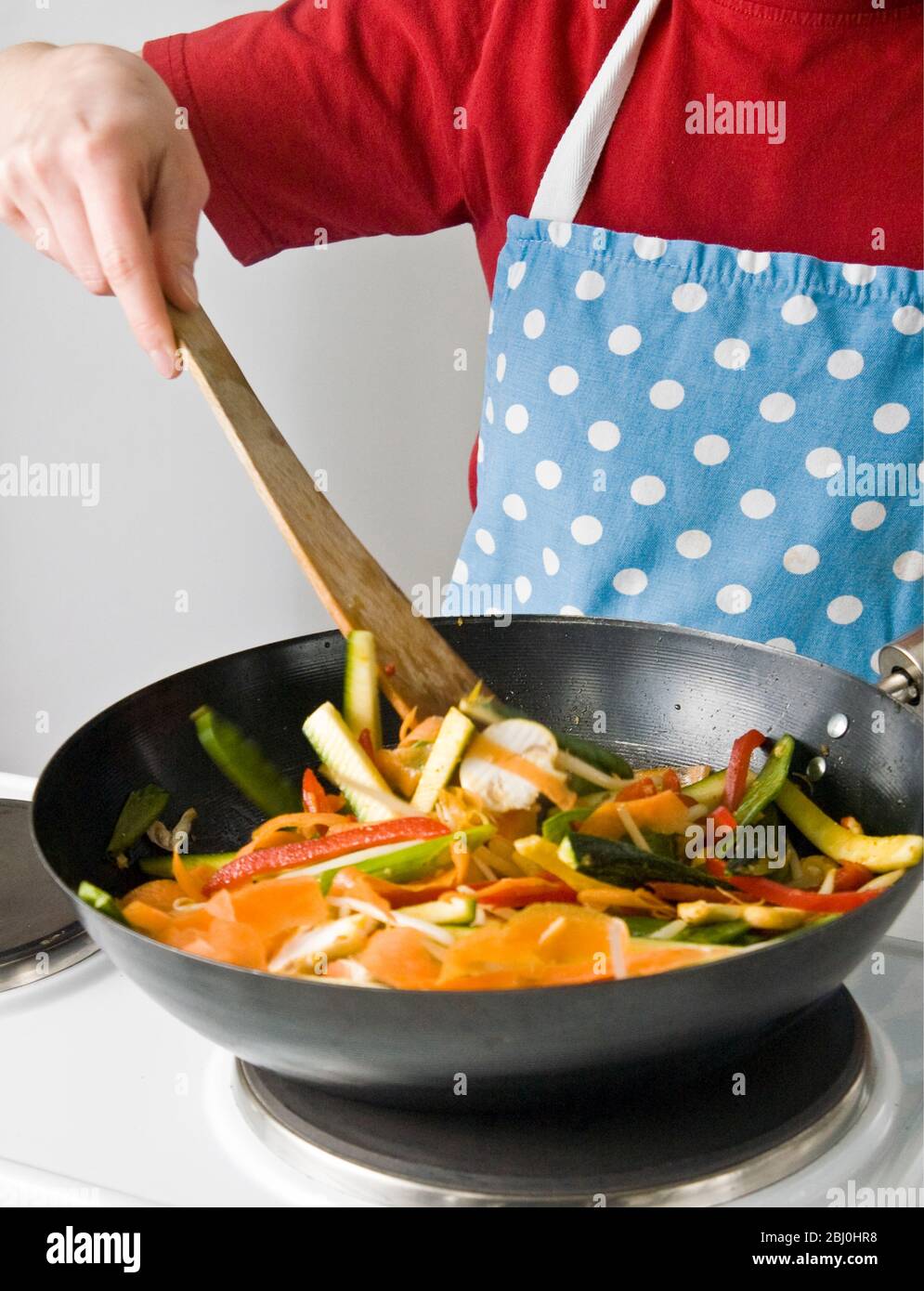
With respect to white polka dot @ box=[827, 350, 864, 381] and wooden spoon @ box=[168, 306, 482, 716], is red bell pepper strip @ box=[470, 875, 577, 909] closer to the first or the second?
wooden spoon @ box=[168, 306, 482, 716]

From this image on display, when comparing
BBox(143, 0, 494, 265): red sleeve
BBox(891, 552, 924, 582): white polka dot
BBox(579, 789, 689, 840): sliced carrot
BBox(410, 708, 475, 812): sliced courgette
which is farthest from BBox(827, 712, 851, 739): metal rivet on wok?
BBox(143, 0, 494, 265): red sleeve

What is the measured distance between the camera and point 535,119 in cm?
115

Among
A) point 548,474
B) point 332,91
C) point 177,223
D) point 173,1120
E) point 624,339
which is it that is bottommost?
point 173,1120

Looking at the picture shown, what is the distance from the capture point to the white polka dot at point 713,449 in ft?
3.59

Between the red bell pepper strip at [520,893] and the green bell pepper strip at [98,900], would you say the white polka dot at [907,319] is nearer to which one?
the red bell pepper strip at [520,893]

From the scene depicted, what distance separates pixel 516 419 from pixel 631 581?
0.18 m

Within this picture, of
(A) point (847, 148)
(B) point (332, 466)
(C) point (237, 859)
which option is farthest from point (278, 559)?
(C) point (237, 859)

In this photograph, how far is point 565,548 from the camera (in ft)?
3.80

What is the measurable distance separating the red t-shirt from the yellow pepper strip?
51 centimetres

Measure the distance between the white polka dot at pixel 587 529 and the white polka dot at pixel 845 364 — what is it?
23cm

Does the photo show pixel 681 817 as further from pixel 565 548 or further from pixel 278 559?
pixel 278 559

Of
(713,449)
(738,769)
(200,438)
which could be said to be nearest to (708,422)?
(713,449)

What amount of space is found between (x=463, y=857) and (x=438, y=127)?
2.61 ft

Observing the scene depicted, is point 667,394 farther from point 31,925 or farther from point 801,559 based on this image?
point 31,925
